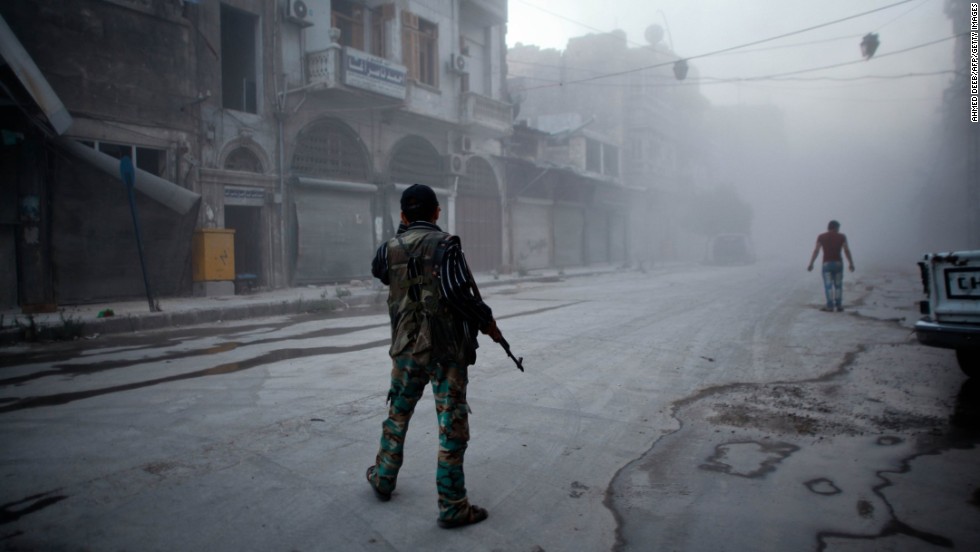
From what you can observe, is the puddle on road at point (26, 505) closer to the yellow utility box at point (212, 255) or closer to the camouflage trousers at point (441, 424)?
the camouflage trousers at point (441, 424)

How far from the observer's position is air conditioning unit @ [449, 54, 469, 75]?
72.9 ft

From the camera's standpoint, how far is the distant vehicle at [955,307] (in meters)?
5.18

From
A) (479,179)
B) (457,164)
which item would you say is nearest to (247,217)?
(457,164)

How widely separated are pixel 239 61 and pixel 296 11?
7.34 ft

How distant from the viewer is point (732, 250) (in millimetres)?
38281

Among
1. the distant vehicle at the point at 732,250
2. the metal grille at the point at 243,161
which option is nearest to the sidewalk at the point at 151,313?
the metal grille at the point at 243,161

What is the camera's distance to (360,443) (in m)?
3.76

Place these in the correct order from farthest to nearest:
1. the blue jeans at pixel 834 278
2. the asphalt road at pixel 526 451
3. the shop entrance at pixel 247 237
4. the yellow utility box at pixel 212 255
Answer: the shop entrance at pixel 247 237
the yellow utility box at pixel 212 255
the blue jeans at pixel 834 278
the asphalt road at pixel 526 451

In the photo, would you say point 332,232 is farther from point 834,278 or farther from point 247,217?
point 834,278

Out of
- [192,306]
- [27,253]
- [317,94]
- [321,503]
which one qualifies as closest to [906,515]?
[321,503]

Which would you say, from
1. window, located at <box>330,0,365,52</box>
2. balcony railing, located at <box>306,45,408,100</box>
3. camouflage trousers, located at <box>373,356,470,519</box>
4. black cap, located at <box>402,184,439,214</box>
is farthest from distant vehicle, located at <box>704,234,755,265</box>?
camouflage trousers, located at <box>373,356,470,519</box>

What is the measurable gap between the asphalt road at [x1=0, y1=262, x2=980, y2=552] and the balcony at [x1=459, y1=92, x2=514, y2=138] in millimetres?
17137

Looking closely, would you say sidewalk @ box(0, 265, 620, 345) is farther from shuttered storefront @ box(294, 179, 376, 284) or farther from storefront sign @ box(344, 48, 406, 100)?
storefront sign @ box(344, 48, 406, 100)

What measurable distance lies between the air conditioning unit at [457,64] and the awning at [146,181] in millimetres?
12229
